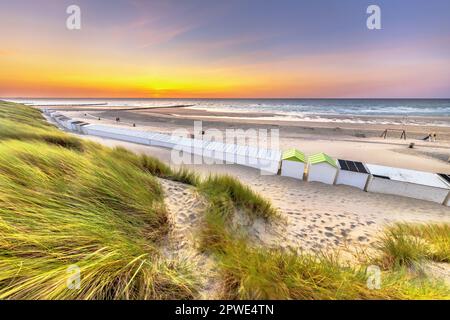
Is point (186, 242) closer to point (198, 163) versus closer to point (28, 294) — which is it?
point (28, 294)

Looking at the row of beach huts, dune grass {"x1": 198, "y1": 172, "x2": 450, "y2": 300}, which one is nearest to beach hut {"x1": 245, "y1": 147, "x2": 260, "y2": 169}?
the row of beach huts

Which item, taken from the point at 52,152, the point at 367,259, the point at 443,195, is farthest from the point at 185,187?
the point at 443,195

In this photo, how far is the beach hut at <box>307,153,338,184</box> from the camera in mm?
6016

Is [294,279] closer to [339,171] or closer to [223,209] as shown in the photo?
[223,209]

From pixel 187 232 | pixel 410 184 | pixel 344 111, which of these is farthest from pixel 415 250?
pixel 344 111

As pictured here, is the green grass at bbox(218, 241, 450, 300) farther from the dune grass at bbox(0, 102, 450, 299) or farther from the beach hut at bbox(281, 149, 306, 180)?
the beach hut at bbox(281, 149, 306, 180)

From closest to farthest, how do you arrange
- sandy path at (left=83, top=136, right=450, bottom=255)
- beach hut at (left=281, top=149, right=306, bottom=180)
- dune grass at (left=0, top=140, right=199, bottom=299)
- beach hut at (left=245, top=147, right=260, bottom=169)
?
dune grass at (left=0, top=140, right=199, bottom=299), sandy path at (left=83, top=136, right=450, bottom=255), beach hut at (left=281, top=149, right=306, bottom=180), beach hut at (left=245, top=147, right=260, bottom=169)

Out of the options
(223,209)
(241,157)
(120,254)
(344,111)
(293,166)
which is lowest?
(223,209)

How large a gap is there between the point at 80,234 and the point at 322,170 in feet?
20.6

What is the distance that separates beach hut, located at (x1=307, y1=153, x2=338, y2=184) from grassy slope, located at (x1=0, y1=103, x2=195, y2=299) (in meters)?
4.95

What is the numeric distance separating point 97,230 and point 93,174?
1.66m

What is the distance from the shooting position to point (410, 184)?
5.29 meters

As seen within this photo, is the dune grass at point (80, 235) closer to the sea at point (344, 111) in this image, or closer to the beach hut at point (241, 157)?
the beach hut at point (241, 157)

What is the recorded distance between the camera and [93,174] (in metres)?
3.54
